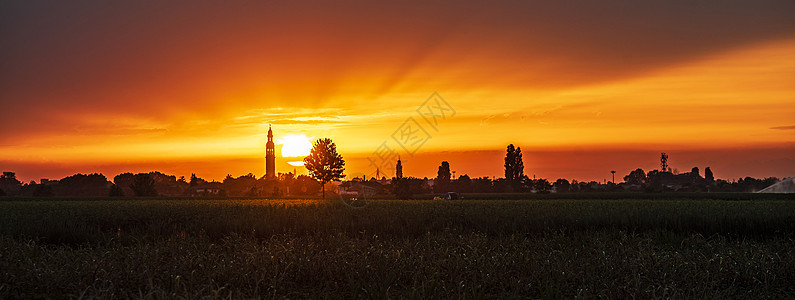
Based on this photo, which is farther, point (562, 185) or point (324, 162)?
point (562, 185)

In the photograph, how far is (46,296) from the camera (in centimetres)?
912

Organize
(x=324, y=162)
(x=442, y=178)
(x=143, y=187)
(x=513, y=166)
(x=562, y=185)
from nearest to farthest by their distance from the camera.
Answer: (x=324, y=162)
(x=143, y=187)
(x=513, y=166)
(x=442, y=178)
(x=562, y=185)

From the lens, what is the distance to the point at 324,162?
275 ft

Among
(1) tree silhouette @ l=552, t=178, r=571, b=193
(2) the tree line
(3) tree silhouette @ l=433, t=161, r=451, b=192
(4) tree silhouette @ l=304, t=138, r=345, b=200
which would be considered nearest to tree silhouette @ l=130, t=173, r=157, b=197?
(2) the tree line

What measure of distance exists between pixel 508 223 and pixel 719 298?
13.0 m

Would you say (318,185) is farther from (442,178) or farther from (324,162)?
(442,178)

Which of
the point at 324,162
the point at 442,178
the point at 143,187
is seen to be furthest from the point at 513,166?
the point at 143,187

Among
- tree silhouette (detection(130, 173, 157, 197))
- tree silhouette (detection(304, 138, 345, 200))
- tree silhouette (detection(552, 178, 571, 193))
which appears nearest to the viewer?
tree silhouette (detection(304, 138, 345, 200))

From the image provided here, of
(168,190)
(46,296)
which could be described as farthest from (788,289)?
(168,190)

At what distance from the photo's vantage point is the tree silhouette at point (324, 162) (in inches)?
3312

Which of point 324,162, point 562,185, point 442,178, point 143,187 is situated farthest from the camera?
point 562,185

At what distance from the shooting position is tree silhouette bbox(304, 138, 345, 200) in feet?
276

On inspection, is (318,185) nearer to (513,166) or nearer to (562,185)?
(513,166)

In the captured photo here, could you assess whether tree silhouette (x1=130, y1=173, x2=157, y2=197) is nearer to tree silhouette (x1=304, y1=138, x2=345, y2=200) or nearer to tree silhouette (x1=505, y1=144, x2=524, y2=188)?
tree silhouette (x1=304, y1=138, x2=345, y2=200)
